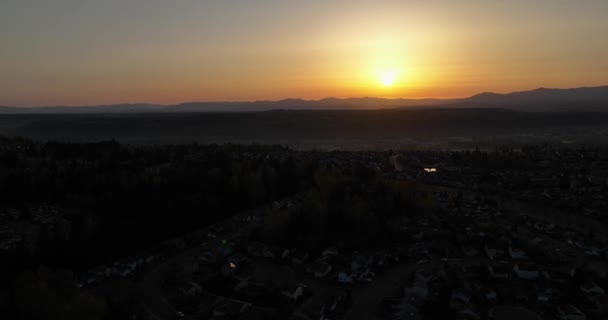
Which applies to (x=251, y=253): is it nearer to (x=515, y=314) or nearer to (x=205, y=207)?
(x=205, y=207)

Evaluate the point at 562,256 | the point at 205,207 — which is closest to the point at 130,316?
the point at 205,207

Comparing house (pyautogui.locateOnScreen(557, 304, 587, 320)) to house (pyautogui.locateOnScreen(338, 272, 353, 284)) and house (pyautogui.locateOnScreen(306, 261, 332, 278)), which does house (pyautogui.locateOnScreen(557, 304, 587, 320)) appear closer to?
house (pyautogui.locateOnScreen(338, 272, 353, 284))

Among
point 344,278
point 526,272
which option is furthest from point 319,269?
point 526,272

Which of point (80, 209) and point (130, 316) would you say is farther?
point (80, 209)

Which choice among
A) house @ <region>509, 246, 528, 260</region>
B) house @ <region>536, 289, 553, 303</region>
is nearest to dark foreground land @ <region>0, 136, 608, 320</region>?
house @ <region>536, 289, 553, 303</region>

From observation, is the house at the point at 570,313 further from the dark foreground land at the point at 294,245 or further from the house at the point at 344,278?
the house at the point at 344,278

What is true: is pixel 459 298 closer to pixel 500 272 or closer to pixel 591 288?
pixel 500 272
